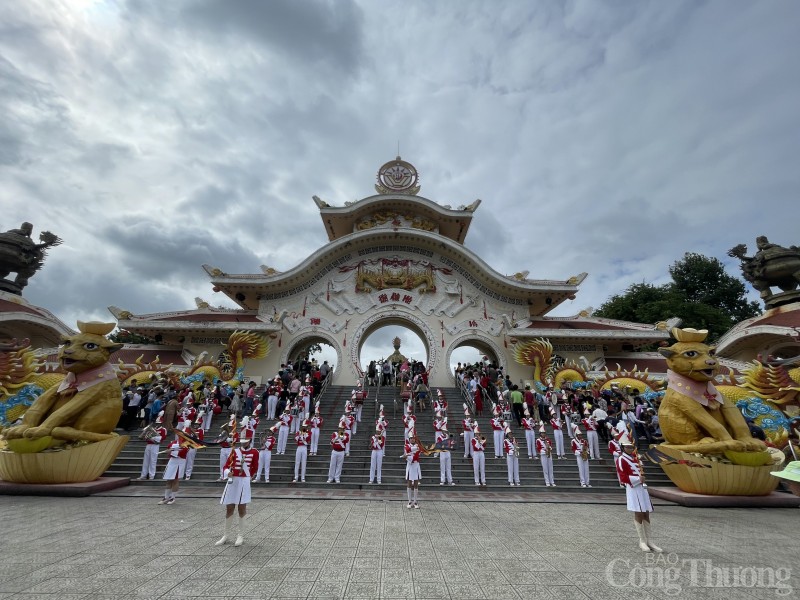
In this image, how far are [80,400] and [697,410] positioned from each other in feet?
44.7

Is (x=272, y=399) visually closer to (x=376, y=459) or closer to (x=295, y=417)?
(x=295, y=417)

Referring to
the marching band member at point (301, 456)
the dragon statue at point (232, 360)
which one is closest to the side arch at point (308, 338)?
the dragon statue at point (232, 360)

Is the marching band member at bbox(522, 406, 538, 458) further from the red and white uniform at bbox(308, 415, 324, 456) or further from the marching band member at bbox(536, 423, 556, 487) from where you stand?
the red and white uniform at bbox(308, 415, 324, 456)

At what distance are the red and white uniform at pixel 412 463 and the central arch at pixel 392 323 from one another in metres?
10.9

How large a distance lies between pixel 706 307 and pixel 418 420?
28201mm

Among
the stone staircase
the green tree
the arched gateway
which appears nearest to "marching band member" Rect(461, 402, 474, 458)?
the stone staircase

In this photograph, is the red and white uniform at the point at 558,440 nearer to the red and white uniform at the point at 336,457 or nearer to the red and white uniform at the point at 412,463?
the red and white uniform at the point at 412,463

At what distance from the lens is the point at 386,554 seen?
465 cm

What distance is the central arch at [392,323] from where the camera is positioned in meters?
19.2

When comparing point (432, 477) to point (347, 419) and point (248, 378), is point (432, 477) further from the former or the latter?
point (248, 378)

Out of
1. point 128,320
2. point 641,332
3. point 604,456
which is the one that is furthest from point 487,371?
point 128,320

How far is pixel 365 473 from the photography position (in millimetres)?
10227

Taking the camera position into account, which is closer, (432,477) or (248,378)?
(432,477)

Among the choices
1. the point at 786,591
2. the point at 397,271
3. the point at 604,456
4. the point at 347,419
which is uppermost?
the point at 397,271
